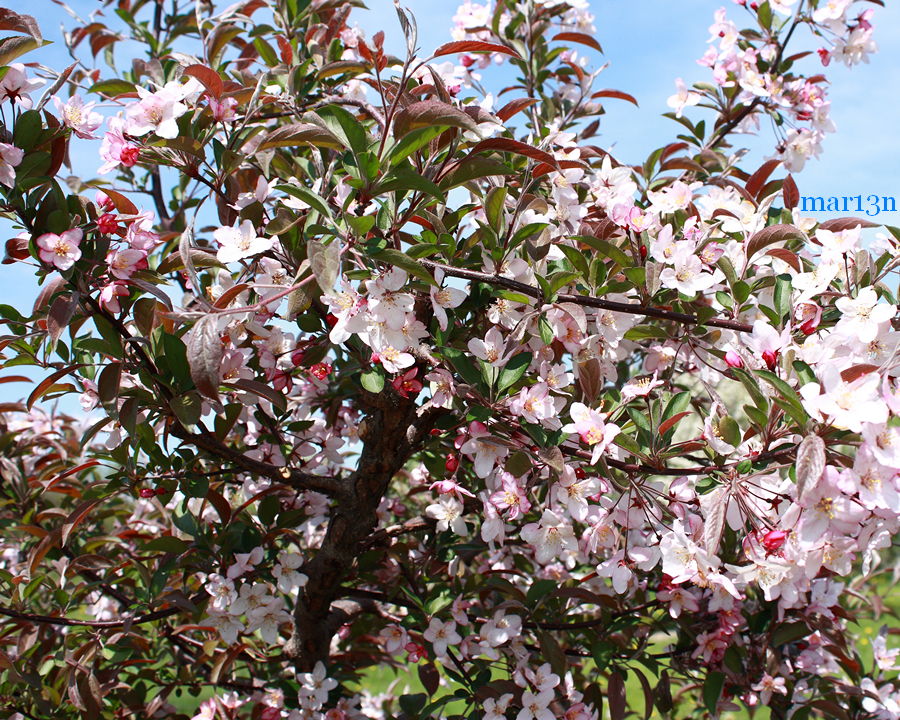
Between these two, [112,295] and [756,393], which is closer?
[756,393]

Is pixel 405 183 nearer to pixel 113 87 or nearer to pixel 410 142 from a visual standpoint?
pixel 410 142

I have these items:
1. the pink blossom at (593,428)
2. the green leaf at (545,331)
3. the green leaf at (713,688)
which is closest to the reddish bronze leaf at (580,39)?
the green leaf at (545,331)

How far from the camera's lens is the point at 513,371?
1328 millimetres

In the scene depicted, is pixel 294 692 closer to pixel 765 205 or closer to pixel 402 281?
pixel 402 281

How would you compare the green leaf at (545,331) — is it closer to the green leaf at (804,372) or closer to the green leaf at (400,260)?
the green leaf at (400,260)

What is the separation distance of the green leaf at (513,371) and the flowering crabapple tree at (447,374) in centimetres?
1

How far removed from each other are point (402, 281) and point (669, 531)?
2.10 feet

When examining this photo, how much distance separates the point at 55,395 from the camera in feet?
5.32

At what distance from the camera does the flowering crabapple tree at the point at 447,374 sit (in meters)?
1.18

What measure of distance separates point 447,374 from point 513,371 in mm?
118

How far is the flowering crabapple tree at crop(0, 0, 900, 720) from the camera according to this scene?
1.18 metres

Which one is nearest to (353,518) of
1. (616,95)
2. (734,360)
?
(734,360)

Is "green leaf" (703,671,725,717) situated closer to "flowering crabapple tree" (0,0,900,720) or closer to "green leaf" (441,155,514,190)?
"flowering crabapple tree" (0,0,900,720)

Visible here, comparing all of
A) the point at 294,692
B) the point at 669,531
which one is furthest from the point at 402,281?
the point at 294,692
